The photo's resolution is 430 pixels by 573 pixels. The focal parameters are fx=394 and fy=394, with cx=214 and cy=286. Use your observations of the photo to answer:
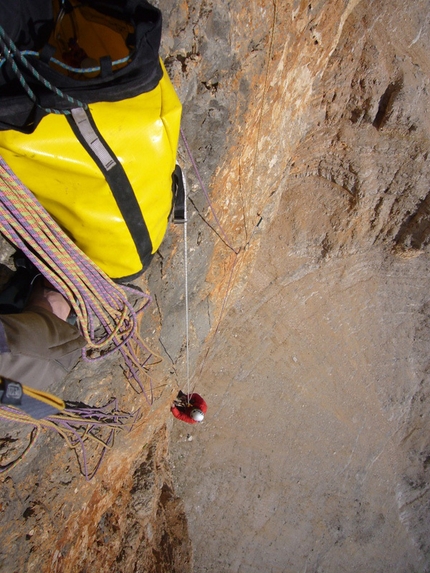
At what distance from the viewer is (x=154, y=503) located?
11.8ft

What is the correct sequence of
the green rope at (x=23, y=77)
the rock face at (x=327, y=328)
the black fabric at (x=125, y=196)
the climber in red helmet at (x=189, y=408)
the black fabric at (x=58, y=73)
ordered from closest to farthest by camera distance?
1. the green rope at (x=23, y=77)
2. the black fabric at (x=58, y=73)
3. the black fabric at (x=125, y=196)
4. the rock face at (x=327, y=328)
5. the climber in red helmet at (x=189, y=408)

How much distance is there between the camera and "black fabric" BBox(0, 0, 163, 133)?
1319 millimetres

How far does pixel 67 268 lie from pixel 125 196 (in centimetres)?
42

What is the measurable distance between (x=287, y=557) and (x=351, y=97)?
16.3 ft

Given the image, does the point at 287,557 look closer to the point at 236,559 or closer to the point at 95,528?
the point at 236,559

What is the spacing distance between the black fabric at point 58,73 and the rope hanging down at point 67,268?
8.3 inches

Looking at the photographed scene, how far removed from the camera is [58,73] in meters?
1.33

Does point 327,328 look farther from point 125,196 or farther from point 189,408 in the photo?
point 125,196

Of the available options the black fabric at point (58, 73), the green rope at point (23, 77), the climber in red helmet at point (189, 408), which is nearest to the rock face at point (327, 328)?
the climber in red helmet at point (189, 408)

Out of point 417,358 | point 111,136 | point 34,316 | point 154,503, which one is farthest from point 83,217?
point 417,358

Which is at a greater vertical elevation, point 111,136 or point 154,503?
point 111,136

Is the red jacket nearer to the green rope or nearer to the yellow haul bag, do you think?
the yellow haul bag

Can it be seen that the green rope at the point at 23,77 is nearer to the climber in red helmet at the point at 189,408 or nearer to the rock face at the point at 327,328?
the rock face at the point at 327,328

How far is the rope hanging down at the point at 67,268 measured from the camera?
1535mm
